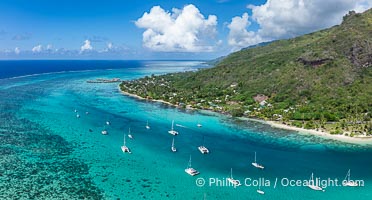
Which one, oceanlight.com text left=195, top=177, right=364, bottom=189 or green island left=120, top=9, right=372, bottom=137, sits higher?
green island left=120, top=9, right=372, bottom=137

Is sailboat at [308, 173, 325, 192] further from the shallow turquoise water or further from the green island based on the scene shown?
the green island

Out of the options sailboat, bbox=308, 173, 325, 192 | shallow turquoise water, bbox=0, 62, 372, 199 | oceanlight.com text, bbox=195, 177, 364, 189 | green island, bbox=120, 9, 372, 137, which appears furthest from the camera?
green island, bbox=120, 9, 372, 137

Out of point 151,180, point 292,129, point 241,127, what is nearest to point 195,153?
point 151,180

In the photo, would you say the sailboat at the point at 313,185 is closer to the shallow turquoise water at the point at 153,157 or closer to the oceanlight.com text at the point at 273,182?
the oceanlight.com text at the point at 273,182

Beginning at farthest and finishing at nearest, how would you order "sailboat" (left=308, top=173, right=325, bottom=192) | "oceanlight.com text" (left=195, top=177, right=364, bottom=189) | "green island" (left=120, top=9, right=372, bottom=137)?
"green island" (left=120, top=9, right=372, bottom=137), "oceanlight.com text" (left=195, top=177, right=364, bottom=189), "sailboat" (left=308, top=173, right=325, bottom=192)

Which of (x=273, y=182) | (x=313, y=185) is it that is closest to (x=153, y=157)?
(x=273, y=182)

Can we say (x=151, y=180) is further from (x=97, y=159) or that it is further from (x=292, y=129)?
(x=292, y=129)

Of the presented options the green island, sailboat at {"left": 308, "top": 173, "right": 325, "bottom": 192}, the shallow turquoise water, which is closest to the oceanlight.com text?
sailboat at {"left": 308, "top": 173, "right": 325, "bottom": 192}

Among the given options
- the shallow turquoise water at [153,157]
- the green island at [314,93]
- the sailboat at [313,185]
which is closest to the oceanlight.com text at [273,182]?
the sailboat at [313,185]

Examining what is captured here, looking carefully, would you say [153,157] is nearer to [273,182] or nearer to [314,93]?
[273,182]
